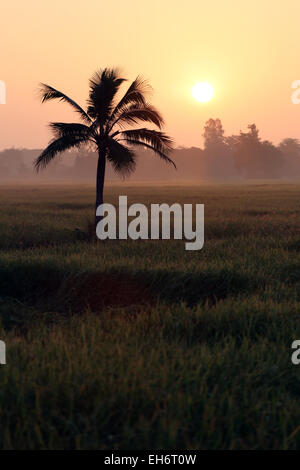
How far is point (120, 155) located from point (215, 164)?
382 ft

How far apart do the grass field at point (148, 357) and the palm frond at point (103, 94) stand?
766 centimetres

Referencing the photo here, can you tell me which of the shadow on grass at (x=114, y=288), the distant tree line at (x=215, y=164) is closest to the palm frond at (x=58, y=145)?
the shadow on grass at (x=114, y=288)

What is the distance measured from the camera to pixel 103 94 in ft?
51.1

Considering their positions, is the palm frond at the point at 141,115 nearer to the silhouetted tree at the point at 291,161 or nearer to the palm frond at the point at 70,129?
the palm frond at the point at 70,129

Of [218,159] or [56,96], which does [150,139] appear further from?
[218,159]

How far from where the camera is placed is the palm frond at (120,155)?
15.5 m

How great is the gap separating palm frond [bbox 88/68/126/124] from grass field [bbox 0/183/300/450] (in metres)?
7.66

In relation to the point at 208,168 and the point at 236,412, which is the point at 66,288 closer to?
the point at 236,412

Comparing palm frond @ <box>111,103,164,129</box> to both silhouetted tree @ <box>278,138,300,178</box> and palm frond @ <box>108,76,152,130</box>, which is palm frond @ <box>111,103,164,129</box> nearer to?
palm frond @ <box>108,76,152,130</box>

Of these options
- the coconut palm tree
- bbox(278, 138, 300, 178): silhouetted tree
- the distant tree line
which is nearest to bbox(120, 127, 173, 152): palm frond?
the coconut palm tree

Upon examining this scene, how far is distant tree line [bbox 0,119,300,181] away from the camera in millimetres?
113750
